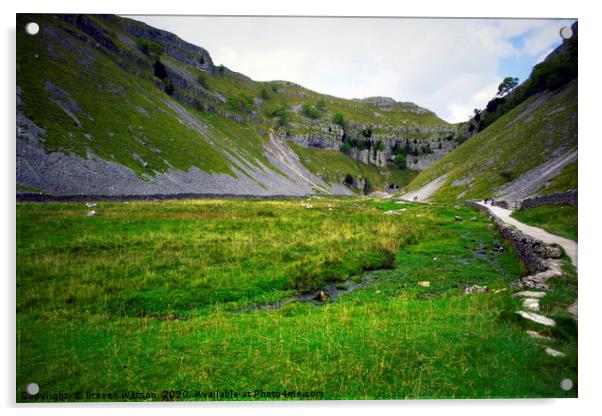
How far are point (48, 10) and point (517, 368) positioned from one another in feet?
52.4

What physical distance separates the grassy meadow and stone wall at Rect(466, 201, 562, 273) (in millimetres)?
814

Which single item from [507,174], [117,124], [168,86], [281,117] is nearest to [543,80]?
[507,174]

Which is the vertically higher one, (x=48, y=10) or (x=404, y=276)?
(x=48, y=10)

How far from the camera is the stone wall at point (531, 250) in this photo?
1241 centimetres

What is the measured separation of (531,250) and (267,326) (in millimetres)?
12996

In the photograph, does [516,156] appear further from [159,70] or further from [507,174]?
[159,70]

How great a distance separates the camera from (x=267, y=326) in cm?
914

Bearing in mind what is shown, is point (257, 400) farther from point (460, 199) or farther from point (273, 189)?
point (273, 189)

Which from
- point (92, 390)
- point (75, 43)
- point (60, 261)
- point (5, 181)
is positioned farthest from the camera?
point (75, 43)

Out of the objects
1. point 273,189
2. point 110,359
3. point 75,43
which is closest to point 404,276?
point 110,359

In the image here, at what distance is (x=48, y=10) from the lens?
9836mm

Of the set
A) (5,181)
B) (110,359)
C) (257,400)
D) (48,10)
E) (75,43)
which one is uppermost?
(75,43)

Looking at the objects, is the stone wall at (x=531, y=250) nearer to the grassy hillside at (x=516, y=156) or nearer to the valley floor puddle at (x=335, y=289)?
the valley floor puddle at (x=335, y=289)

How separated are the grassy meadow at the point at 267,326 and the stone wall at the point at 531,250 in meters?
0.81
